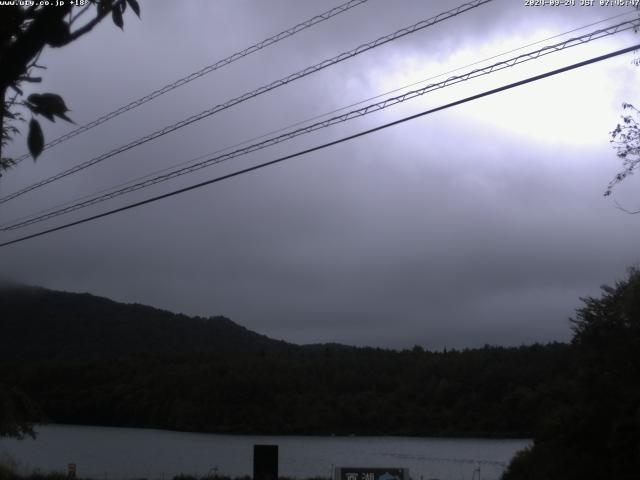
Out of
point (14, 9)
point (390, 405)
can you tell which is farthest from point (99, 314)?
point (14, 9)

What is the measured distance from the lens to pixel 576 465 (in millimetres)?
18250

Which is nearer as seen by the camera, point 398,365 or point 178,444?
point 178,444

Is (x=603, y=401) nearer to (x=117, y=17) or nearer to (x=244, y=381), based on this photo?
(x=117, y=17)

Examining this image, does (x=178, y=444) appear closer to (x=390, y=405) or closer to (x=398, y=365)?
(x=390, y=405)

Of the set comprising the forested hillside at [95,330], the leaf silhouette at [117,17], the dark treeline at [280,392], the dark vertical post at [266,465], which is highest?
the forested hillside at [95,330]

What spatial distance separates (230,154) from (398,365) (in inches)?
2092

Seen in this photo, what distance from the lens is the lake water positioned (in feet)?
119

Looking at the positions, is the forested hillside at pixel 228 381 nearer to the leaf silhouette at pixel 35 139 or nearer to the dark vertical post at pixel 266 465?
the dark vertical post at pixel 266 465

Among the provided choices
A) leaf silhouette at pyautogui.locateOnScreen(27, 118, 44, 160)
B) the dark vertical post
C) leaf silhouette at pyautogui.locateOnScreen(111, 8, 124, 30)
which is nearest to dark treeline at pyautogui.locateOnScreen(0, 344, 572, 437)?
the dark vertical post

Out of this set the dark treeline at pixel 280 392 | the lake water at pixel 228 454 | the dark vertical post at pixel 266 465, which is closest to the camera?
the dark vertical post at pixel 266 465

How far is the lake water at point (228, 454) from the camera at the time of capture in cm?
3638

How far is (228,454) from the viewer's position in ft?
145

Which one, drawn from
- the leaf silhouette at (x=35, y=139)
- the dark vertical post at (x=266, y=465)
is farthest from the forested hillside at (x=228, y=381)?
the leaf silhouette at (x=35, y=139)

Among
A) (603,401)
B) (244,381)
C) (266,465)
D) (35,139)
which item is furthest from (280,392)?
(35,139)
